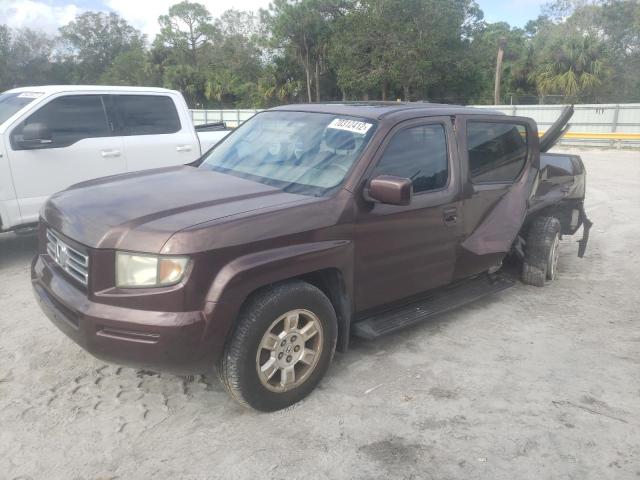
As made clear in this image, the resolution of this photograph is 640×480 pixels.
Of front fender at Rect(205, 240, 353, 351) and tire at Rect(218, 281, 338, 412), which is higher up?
front fender at Rect(205, 240, 353, 351)

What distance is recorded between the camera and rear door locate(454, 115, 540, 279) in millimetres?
4359

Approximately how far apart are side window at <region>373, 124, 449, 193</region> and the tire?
1.01 metres

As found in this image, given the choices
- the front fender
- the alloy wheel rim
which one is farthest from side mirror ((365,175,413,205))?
the alloy wheel rim

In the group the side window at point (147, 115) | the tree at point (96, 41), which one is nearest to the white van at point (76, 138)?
the side window at point (147, 115)

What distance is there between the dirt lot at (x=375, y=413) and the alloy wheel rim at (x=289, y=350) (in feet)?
0.66

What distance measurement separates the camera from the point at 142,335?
282 cm

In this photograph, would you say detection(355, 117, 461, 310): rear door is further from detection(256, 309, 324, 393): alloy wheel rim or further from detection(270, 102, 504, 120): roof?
detection(256, 309, 324, 393): alloy wheel rim

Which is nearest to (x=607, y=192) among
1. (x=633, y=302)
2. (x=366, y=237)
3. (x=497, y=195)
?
(x=633, y=302)

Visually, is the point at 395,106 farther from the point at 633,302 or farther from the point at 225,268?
the point at 633,302

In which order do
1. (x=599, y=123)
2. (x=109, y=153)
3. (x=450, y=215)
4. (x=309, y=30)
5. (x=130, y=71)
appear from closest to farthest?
1. (x=450, y=215)
2. (x=109, y=153)
3. (x=599, y=123)
4. (x=309, y=30)
5. (x=130, y=71)

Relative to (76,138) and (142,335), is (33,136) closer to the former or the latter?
(76,138)

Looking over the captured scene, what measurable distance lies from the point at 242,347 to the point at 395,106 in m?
2.25

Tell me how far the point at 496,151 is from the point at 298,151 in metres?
1.85

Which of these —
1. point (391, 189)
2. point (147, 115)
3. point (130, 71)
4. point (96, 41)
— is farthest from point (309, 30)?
point (96, 41)
